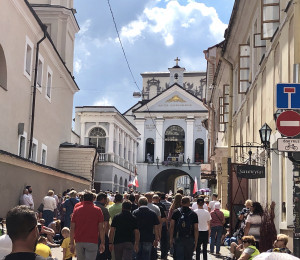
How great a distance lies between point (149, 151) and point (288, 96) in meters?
55.7

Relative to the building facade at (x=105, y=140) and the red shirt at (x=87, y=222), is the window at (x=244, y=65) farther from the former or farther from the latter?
the building facade at (x=105, y=140)

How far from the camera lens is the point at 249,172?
14.4 m

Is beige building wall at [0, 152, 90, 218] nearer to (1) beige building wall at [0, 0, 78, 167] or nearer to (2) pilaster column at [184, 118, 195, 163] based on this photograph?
(1) beige building wall at [0, 0, 78, 167]

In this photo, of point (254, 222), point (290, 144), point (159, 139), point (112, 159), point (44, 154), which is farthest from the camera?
point (159, 139)

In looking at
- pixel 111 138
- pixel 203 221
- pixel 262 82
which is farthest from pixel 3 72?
pixel 111 138

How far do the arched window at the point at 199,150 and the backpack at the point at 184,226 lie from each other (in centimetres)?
5081

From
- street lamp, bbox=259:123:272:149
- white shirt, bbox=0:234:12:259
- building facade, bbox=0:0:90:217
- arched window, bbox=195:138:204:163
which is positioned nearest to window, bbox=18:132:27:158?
building facade, bbox=0:0:90:217

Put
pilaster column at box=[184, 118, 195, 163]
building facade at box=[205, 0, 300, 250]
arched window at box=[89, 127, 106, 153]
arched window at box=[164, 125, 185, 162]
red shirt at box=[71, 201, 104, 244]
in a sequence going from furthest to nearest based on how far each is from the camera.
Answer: arched window at box=[164, 125, 185, 162]
pilaster column at box=[184, 118, 195, 163]
arched window at box=[89, 127, 106, 153]
building facade at box=[205, 0, 300, 250]
red shirt at box=[71, 201, 104, 244]

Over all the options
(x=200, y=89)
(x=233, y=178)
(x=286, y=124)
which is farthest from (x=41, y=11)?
(x=200, y=89)

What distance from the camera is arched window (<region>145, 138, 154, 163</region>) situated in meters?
62.6

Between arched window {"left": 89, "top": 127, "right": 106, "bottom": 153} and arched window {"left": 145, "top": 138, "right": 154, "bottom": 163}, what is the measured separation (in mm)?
11689

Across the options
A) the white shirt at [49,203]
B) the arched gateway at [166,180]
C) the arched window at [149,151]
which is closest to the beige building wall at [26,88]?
the white shirt at [49,203]

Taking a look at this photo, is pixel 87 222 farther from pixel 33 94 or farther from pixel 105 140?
pixel 105 140

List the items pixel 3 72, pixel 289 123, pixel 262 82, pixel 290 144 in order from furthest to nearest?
pixel 3 72
pixel 262 82
pixel 289 123
pixel 290 144
